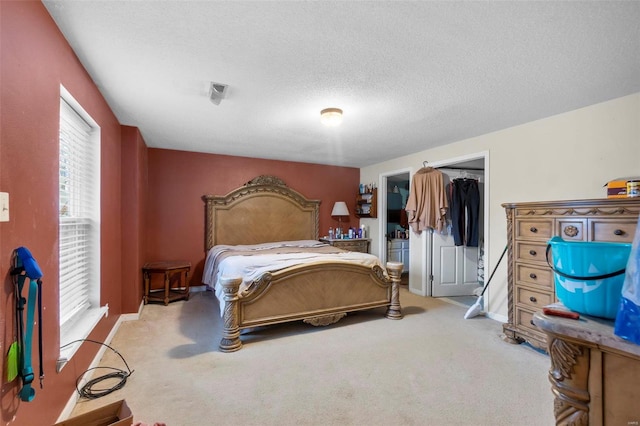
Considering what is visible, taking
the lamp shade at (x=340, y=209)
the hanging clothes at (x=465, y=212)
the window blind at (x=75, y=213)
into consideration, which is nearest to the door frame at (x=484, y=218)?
the hanging clothes at (x=465, y=212)

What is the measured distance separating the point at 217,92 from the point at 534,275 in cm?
310

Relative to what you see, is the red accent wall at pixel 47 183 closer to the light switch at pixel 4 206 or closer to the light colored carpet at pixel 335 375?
the light switch at pixel 4 206

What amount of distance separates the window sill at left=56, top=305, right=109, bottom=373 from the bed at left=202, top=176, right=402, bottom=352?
3.12 ft

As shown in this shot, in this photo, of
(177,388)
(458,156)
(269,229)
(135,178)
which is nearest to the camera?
(177,388)

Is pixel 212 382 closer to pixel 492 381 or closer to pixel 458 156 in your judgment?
pixel 492 381

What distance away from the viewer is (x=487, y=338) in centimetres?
289

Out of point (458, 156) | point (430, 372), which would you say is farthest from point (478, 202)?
point (430, 372)

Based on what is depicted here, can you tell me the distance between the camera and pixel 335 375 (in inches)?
86.7

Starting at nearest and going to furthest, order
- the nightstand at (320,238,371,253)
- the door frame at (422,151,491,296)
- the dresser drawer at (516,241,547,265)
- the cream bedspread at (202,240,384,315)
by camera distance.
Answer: the dresser drawer at (516,241,547,265), the cream bedspread at (202,240,384,315), the door frame at (422,151,491,296), the nightstand at (320,238,371,253)

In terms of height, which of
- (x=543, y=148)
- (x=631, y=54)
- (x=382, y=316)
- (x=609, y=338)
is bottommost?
(x=382, y=316)

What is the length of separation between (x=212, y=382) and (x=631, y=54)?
3.46m

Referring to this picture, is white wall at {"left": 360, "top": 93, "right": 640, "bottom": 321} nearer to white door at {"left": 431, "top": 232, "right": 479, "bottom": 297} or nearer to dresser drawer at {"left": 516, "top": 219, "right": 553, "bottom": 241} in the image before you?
dresser drawer at {"left": 516, "top": 219, "right": 553, "bottom": 241}

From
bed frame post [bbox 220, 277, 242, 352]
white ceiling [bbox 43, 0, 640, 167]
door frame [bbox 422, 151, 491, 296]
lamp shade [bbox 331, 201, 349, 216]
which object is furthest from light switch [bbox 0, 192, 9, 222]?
lamp shade [bbox 331, 201, 349, 216]

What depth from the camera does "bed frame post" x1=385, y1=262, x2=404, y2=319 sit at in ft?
11.3
